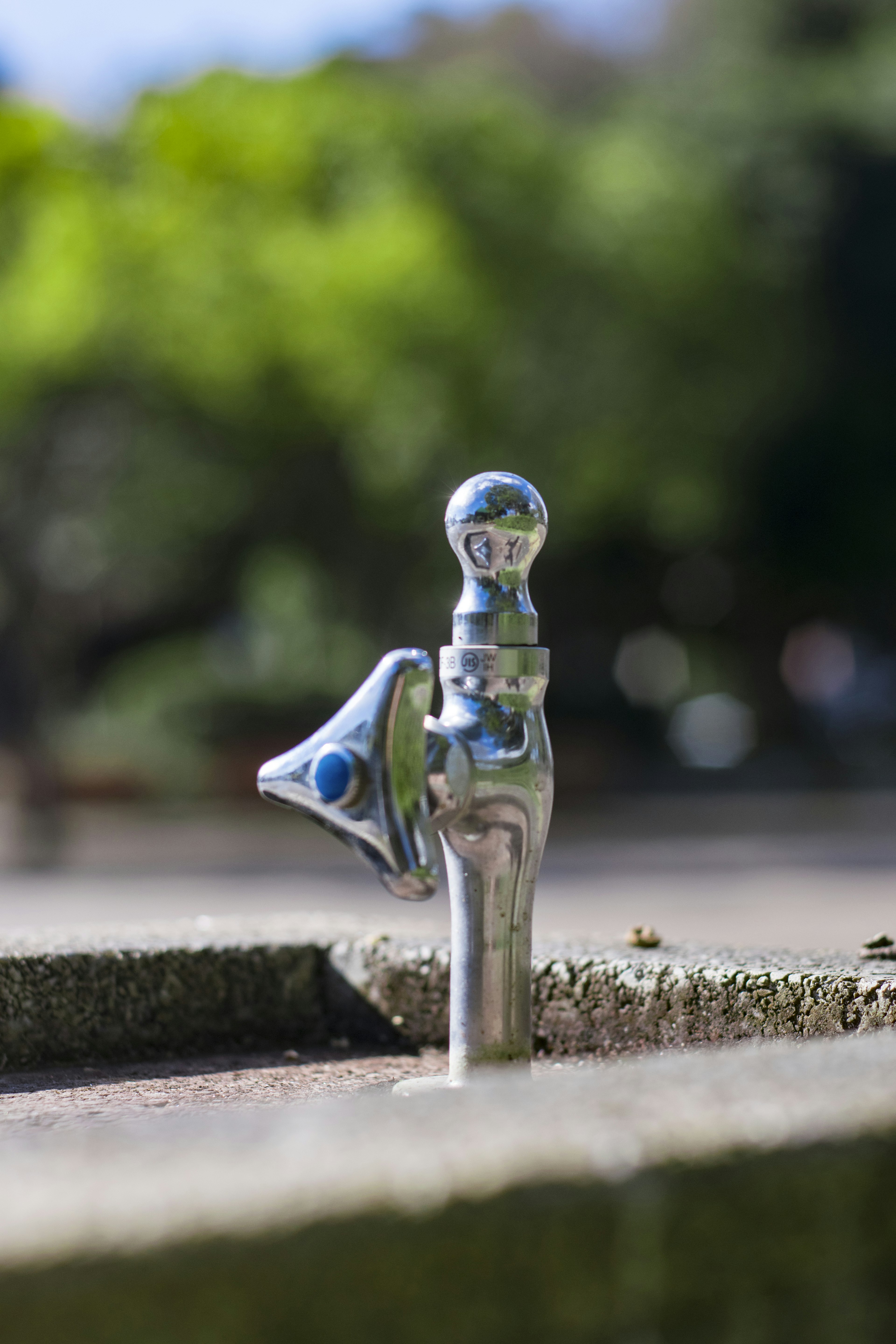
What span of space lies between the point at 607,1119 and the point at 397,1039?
1.11 metres

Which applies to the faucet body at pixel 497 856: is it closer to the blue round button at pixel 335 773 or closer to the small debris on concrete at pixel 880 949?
the blue round button at pixel 335 773

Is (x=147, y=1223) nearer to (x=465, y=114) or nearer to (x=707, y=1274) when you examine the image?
(x=707, y=1274)

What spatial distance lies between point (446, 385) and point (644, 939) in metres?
10.6

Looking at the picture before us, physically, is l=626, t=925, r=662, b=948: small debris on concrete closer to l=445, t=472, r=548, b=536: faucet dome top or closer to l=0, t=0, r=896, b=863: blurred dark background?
l=445, t=472, r=548, b=536: faucet dome top

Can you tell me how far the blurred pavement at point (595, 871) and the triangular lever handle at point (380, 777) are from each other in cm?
375

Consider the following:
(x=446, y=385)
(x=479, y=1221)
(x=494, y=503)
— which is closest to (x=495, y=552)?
(x=494, y=503)

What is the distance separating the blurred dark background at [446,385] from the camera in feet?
37.7

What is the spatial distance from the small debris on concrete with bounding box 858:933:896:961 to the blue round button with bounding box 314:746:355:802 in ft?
2.64

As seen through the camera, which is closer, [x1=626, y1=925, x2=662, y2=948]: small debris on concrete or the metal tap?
the metal tap

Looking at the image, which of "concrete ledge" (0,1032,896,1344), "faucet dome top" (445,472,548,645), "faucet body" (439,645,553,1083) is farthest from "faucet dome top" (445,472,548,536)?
"concrete ledge" (0,1032,896,1344)

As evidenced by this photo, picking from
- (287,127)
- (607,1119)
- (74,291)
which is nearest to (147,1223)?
(607,1119)

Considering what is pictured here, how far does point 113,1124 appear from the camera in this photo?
1.41 meters

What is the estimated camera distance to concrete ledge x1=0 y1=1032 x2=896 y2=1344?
0.73 m

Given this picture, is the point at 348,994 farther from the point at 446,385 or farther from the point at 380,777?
the point at 446,385
